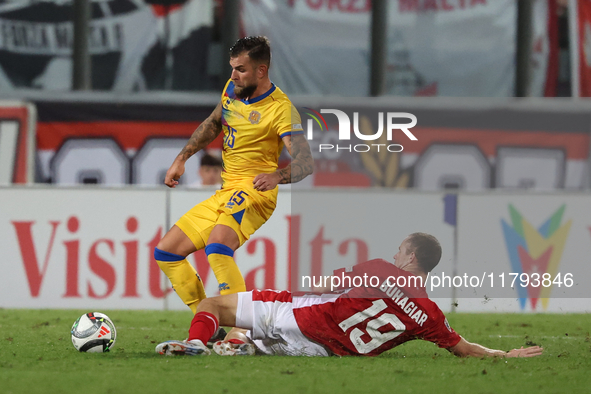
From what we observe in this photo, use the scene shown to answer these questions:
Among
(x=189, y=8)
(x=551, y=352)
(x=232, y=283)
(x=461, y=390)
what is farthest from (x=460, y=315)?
(x=189, y=8)

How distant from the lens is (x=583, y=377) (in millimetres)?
4496

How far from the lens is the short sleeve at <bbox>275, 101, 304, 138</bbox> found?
17.8 ft

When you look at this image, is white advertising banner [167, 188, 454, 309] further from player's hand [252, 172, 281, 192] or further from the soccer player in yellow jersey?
player's hand [252, 172, 281, 192]

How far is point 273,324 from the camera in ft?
16.6

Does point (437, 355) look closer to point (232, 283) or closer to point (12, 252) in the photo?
point (232, 283)

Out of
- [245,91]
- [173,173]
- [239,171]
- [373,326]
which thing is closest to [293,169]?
[239,171]

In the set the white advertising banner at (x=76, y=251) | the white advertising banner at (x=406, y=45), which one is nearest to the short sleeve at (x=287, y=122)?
the white advertising banner at (x=76, y=251)

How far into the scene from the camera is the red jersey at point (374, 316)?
4.90 meters

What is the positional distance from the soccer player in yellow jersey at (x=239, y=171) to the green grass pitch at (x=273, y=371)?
0.64 meters

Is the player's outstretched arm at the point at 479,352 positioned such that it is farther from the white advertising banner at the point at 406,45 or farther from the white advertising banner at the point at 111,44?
the white advertising banner at the point at 111,44

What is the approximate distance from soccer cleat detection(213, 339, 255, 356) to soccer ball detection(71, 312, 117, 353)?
0.68 m

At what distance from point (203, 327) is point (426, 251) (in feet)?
4.60

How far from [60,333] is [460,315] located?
3929mm

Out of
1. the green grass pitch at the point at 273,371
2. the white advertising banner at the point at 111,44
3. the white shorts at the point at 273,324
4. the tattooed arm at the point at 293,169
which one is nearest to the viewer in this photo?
the green grass pitch at the point at 273,371
